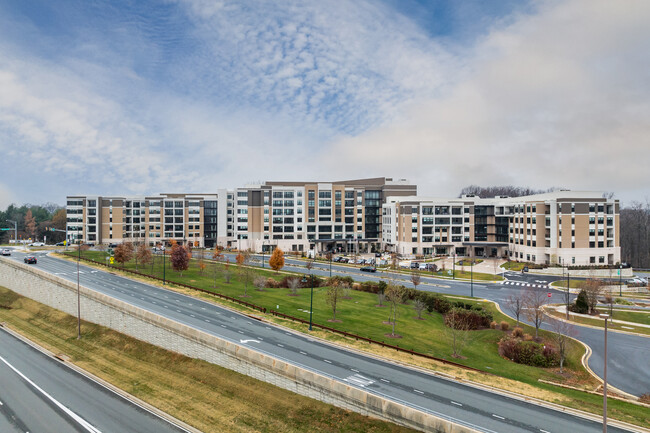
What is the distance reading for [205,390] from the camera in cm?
2675

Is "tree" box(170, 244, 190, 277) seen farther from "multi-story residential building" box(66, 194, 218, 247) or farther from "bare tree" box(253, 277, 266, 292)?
"multi-story residential building" box(66, 194, 218, 247)

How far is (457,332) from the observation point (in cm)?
3850

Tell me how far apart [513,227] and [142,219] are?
10940 centimetres

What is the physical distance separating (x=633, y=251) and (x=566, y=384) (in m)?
106

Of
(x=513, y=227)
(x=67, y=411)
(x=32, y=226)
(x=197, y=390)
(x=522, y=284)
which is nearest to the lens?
(x=67, y=411)

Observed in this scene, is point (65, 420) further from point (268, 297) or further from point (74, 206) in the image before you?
point (74, 206)

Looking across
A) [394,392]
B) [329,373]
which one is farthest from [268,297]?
[394,392]

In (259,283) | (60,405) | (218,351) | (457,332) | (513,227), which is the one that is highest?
(513,227)

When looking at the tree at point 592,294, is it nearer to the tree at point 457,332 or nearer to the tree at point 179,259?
the tree at point 457,332

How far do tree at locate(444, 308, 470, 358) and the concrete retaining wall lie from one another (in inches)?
Result: 602

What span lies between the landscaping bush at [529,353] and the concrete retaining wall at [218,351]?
776 inches

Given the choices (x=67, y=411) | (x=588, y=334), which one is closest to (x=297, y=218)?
(x=588, y=334)

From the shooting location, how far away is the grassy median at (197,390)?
2162 centimetres

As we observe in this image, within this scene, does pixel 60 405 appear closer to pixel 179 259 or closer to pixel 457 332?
pixel 457 332
